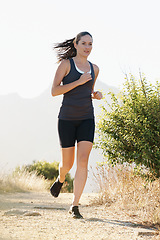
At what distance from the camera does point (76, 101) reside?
4746 millimetres

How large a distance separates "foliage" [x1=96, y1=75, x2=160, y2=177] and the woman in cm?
150

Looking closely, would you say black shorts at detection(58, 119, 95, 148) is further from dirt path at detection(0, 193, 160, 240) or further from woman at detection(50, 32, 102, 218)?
dirt path at detection(0, 193, 160, 240)

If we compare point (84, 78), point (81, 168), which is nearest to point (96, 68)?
point (84, 78)

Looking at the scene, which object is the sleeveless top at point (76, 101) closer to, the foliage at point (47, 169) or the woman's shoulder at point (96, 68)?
the woman's shoulder at point (96, 68)

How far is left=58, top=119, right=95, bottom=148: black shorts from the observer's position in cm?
472

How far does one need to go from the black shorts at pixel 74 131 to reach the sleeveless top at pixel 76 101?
0.23 ft

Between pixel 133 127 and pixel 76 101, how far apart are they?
1847mm

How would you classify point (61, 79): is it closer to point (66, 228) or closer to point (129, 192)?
point (66, 228)

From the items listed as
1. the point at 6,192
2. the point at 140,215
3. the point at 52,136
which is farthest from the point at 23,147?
the point at 140,215

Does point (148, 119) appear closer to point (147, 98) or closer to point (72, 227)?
point (147, 98)

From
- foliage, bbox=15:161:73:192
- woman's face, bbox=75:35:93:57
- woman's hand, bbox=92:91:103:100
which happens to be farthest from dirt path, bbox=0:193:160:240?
foliage, bbox=15:161:73:192

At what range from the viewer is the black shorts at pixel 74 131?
15.5 ft

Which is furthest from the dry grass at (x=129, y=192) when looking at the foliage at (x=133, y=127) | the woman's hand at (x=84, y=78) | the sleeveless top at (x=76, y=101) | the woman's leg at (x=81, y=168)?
the woman's hand at (x=84, y=78)

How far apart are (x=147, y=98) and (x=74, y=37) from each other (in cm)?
184
